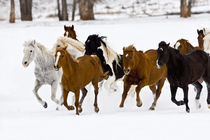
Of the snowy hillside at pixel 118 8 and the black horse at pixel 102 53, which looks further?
the snowy hillside at pixel 118 8

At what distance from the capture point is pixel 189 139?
22.4 feet

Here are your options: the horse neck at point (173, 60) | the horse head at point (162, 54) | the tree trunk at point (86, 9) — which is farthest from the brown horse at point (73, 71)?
the tree trunk at point (86, 9)

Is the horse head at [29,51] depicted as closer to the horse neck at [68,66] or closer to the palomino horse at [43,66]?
the palomino horse at [43,66]

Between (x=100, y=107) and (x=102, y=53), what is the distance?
1264 mm

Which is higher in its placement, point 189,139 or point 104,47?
point 104,47

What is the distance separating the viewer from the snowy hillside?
114 feet

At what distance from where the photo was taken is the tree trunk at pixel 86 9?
2628 cm

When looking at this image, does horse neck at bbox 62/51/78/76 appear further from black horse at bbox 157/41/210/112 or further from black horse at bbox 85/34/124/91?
black horse at bbox 85/34/124/91

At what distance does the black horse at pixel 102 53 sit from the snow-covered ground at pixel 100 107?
23.7 inches

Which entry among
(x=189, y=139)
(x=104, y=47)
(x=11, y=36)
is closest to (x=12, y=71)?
(x=11, y=36)

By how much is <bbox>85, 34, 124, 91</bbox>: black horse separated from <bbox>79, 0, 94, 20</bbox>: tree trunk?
14265 millimetres

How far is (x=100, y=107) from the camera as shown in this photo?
38.1ft

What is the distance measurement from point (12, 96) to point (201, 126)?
308 inches

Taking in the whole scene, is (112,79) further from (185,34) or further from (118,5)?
(118,5)
